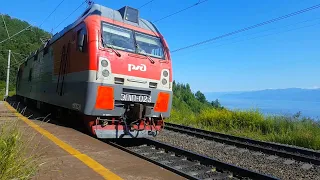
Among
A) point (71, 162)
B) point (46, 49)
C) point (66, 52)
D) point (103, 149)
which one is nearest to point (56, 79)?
point (66, 52)

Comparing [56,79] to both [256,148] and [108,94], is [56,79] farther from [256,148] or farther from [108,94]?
[256,148]

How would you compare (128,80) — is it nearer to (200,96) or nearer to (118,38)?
(118,38)

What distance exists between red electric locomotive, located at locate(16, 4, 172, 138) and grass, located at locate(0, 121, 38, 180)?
324cm

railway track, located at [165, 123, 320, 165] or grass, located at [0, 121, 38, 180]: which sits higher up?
grass, located at [0, 121, 38, 180]

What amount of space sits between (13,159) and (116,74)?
13.3 ft

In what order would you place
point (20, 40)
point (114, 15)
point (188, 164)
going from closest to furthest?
point (188, 164) → point (114, 15) → point (20, 40)

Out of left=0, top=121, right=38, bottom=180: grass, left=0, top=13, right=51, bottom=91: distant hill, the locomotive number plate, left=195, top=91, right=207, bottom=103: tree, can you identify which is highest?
left=0, top=13, right=51, bottom=91: distant hill

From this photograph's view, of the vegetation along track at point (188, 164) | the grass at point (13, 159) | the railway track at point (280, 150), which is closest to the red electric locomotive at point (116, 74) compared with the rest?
the vegetation along track at point (188, 164)

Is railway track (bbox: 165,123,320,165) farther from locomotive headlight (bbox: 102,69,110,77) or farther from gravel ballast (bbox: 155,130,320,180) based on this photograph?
locomotive headlight (bbox: 102,69,110,77)

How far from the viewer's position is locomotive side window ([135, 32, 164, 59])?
7.84 meters

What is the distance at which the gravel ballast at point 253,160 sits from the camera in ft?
18.6

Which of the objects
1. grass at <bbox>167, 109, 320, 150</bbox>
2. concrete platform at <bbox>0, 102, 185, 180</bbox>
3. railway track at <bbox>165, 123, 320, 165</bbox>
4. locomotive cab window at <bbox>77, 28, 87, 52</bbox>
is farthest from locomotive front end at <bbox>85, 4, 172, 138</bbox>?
grass at <bbox>167, 109, 320, 150</bbox>

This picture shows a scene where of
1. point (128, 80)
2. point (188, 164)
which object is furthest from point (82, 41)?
point (188, 164)

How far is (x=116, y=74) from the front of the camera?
23.0 ft
